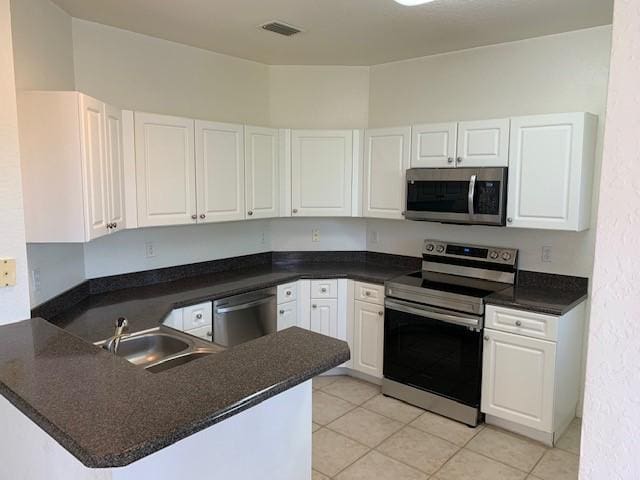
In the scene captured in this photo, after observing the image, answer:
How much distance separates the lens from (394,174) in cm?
365

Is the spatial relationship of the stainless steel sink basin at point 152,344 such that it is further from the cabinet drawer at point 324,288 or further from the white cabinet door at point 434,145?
the white cabinet door at point 434,145

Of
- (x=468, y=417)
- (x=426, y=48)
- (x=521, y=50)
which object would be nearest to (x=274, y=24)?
(x=426, y=48)

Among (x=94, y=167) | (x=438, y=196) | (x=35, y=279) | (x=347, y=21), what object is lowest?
(x=35, y=279)

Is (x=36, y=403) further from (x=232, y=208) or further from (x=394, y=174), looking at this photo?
(x=394, y=174)

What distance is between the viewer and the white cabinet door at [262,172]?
3.61 metres

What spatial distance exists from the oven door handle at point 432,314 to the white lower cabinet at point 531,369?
10cm

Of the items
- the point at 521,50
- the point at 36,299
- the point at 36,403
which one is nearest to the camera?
the point at 36,403

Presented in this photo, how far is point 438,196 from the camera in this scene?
3342mm

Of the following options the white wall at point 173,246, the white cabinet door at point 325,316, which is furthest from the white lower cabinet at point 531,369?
the white wall at point 173,246

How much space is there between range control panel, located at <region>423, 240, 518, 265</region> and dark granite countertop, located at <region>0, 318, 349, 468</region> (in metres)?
2.08

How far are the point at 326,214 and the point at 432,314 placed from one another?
1240mm

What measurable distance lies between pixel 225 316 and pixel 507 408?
1.95 metres

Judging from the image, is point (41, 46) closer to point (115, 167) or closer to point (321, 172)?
point (115, 167)

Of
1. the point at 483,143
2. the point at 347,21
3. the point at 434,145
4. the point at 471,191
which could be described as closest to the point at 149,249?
the point at 347,21
